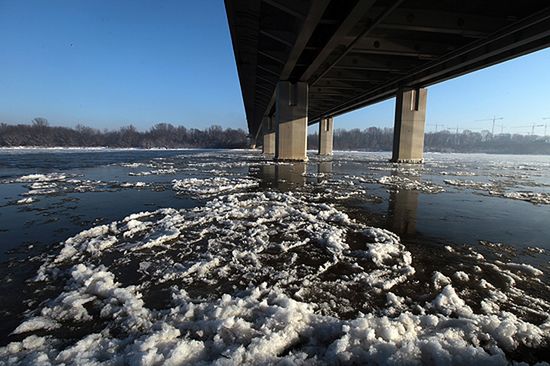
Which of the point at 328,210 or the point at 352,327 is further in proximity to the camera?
the point at 328,210

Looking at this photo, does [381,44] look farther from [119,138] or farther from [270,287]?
[119,138]

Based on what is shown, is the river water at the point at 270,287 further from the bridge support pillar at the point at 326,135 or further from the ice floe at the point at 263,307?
the bridge support pillar at the point at 326,135

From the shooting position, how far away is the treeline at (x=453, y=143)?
5049 inches

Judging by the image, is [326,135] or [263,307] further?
[326,135]

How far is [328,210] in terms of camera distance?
264 inches

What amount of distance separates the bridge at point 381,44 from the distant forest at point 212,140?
335 ft

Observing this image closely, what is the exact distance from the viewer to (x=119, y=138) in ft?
467

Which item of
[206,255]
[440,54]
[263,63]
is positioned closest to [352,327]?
[206,255]

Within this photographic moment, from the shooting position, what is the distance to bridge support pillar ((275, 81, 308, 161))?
2591 centimetres

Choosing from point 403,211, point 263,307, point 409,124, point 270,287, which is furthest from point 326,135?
point 263,307

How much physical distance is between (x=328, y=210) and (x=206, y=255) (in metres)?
3.57

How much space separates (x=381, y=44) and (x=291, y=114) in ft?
34.5

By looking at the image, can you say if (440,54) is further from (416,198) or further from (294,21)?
(416,198)

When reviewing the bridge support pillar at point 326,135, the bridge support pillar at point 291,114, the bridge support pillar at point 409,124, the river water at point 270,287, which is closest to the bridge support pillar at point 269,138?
the bridge support pillar at point 326,135
